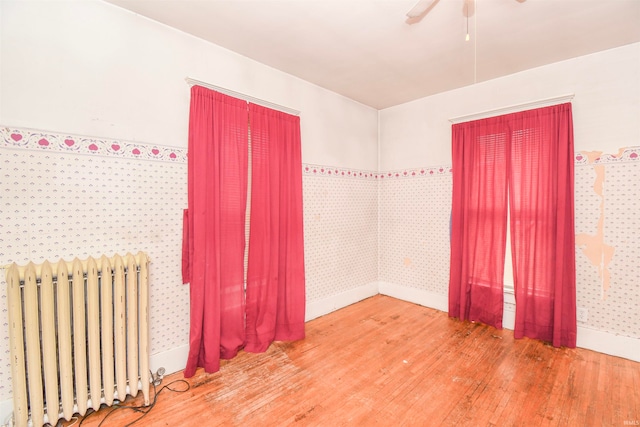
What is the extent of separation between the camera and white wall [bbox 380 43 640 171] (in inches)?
91.2

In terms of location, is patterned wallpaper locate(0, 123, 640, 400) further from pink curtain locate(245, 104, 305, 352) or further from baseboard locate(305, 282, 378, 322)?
pink curtain locate(245, 104, 305, 352)

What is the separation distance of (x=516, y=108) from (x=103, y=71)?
3.47 metres

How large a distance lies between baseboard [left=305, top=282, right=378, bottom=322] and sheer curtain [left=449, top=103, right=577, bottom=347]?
107 centimetres

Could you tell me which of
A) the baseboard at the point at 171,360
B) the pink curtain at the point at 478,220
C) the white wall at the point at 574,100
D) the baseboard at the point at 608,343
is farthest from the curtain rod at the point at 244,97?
the baseboard at the point at 608,343

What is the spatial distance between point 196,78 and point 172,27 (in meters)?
0.43

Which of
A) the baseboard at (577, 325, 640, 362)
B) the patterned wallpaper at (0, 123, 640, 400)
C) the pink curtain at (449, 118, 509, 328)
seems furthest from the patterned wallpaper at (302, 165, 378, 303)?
the baseboard at (577, 325, 640, 362)

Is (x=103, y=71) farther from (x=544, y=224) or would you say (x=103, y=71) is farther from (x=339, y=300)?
(x=544, y=224)

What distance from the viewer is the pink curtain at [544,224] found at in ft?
8.08

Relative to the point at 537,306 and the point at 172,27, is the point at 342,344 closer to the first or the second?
the point at 537,306

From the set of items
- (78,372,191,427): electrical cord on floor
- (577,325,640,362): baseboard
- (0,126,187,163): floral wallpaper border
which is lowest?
(78,372,191,427): electrical cord on floor

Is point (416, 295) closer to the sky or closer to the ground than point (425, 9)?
closer to the ground

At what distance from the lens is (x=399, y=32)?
84.2 inches

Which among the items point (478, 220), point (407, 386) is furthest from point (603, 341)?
point (407, 386)

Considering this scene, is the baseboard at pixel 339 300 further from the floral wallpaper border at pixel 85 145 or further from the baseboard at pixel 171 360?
the floral wallpaper border at pixel 85 145
